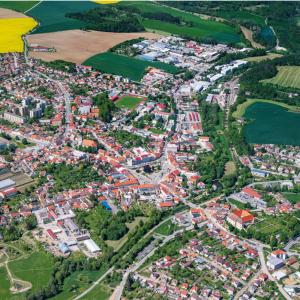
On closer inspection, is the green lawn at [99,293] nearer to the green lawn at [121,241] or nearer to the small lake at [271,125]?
the green lawn at [121,241]

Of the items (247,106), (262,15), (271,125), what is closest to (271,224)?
(271,125)

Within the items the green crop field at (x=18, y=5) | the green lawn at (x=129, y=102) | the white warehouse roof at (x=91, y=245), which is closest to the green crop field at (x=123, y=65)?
the green lawn at (x=129, y=102)

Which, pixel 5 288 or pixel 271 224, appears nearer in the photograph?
pixel 5 288

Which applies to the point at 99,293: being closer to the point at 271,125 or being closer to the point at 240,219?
the point at 240,219

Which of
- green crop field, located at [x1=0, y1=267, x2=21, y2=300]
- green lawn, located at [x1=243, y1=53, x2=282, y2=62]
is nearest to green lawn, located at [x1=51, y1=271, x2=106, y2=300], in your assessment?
green crop field, located at [x1=0, y1=267, x2=21, y2=300]

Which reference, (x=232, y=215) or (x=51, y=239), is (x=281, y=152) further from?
(x=51, y=239)

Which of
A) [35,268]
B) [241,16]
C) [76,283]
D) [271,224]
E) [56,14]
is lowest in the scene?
[56,14]
